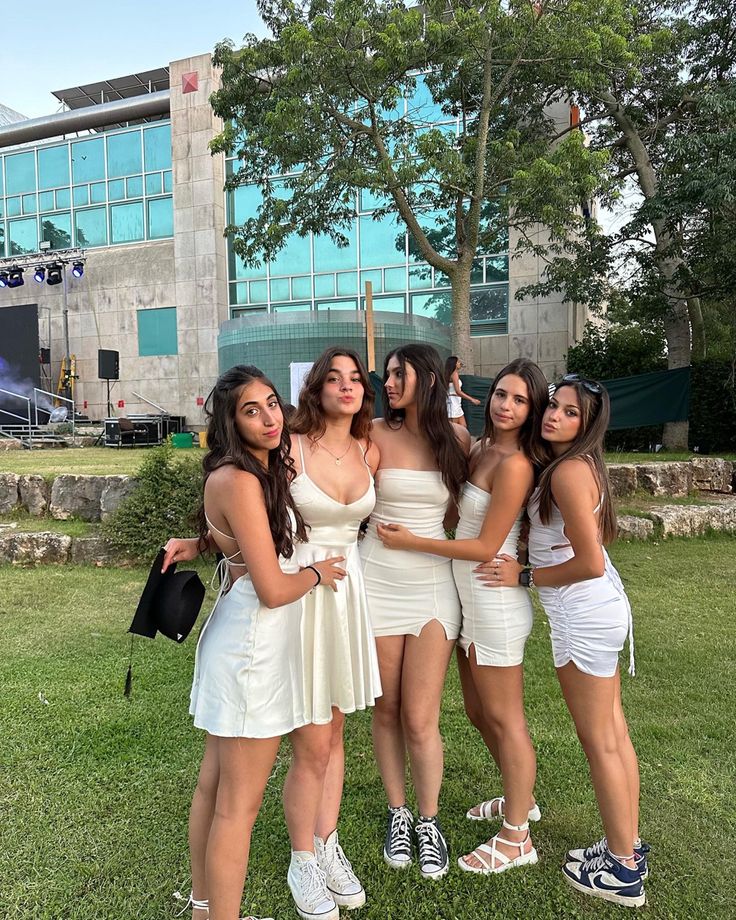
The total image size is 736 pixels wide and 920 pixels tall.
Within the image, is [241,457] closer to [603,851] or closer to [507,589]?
[507,589]

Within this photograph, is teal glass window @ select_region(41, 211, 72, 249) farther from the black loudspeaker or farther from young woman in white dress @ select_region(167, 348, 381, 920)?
young woman in white dress @ select_region(167, 348, 381, 920)

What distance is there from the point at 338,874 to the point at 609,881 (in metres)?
0.94

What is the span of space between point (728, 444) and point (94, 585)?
1264 cm

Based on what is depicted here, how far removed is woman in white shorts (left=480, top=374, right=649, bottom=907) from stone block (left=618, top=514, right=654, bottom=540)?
19.3 feet

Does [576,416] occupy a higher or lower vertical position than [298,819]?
Result: higher

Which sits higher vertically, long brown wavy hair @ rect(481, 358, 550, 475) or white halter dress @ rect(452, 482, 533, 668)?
long brown wavy hair @ rect(481, 358, 550, 475)

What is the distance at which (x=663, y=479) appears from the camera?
8945 millimetres

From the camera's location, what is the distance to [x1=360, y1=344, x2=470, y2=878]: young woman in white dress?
2328 millimetres

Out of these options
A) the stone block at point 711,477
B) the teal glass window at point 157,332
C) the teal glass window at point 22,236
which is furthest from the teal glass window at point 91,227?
the stone block at point 711,477

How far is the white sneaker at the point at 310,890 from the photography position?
2.06 m

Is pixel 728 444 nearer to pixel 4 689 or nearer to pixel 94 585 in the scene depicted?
pixel 94 585

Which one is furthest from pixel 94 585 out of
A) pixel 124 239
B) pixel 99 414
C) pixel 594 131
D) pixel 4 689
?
pixel 124 239

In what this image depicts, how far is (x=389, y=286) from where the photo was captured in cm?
1959

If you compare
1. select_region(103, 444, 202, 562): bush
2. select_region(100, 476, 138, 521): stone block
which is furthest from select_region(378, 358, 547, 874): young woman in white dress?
select_region(100, 476, 138, 521): stone block
